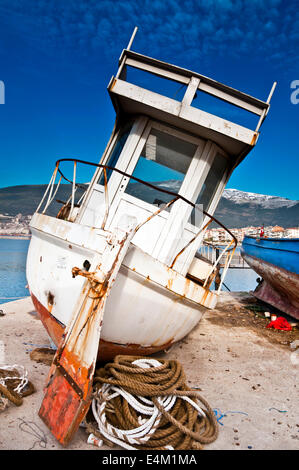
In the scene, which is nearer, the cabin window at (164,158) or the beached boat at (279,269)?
the cabin window at (164,158)

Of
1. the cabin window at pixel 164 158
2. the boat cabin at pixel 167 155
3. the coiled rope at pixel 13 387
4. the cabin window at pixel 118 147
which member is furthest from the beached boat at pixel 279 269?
the coiled rope at pixel 13 387

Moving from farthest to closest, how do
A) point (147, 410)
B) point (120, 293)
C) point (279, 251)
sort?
point (279, 251) → point (120, 293) → point (147, 410)

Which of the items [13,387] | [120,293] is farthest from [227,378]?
[13,387]

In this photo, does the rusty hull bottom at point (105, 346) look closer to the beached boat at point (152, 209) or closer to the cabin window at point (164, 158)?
the beached boat at point (152, 209)

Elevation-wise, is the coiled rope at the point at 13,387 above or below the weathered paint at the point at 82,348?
below

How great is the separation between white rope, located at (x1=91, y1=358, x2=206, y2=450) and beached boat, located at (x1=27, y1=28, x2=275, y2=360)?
52 centimetres

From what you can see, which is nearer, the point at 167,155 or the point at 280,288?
the point at 167,155

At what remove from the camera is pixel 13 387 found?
3031 mm

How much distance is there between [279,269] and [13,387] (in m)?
6.77

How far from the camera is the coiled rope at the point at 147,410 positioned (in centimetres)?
248

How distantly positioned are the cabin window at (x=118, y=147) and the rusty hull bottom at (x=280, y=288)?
5180 mm

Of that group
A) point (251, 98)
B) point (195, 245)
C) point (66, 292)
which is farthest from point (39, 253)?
point (251, 98)

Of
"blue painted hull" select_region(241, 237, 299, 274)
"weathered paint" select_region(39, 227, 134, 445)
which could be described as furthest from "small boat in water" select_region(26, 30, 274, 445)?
"blue painted hull" select_region(241, 237, 299, 274)

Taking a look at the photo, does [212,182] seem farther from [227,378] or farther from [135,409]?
[135,409]
